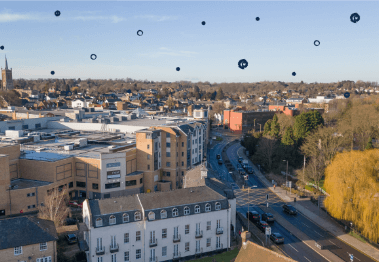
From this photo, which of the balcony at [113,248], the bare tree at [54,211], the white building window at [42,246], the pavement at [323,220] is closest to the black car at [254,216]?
the pavement at [323,220]

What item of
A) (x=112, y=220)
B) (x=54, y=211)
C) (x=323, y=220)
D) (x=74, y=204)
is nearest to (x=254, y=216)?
(x=323, y=220)

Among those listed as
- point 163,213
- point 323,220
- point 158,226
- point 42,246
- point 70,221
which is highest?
point 163,213

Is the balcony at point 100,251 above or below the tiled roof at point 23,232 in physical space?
below

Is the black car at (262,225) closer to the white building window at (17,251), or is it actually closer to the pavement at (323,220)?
the pavement at (323,220)

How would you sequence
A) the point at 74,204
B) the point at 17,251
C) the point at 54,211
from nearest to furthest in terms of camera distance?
the point at 17,251 < the point at 54,211 < the point at 74,204

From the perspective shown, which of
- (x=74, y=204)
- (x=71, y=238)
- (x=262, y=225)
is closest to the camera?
(x=71, y=238)

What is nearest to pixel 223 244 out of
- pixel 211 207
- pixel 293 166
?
pixel 211 207

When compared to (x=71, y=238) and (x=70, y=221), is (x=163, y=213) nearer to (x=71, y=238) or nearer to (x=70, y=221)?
(x=71, y=238)
